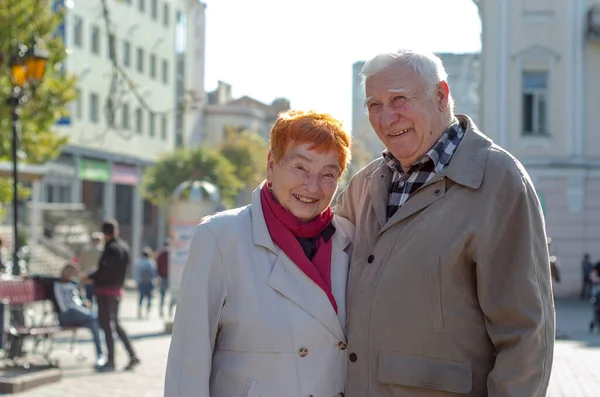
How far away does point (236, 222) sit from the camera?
13.1 feet

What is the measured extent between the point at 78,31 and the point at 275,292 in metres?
43.8

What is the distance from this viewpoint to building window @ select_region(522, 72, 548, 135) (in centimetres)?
3438

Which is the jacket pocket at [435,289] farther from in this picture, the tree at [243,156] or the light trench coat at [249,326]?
the tree at [243,156]

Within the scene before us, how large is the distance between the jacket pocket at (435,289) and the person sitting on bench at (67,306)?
37.5 ft

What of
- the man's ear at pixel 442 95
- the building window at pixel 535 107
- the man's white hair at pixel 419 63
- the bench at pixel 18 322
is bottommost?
the bench at pixel 18 322

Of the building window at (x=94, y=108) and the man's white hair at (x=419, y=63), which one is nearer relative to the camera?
the man's white hair at (x=419, y=63)

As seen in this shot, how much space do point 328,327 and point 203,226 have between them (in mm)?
559

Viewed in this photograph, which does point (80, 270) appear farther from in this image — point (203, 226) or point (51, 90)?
point (203, 226)

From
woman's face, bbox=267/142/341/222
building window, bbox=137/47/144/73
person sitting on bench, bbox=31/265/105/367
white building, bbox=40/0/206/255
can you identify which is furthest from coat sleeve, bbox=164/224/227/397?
building window, bbox=137/47/144/73

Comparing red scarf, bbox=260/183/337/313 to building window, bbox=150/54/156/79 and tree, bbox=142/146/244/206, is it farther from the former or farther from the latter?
building window, bbox=150/54/156/79

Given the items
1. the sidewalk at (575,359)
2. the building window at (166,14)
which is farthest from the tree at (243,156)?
the sidewalk at (575,359)

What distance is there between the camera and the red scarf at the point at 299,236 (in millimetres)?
3936

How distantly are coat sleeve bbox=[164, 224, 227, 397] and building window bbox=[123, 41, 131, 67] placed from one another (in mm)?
48484

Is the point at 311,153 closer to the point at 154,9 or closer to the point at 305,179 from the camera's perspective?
the point at 305,179
